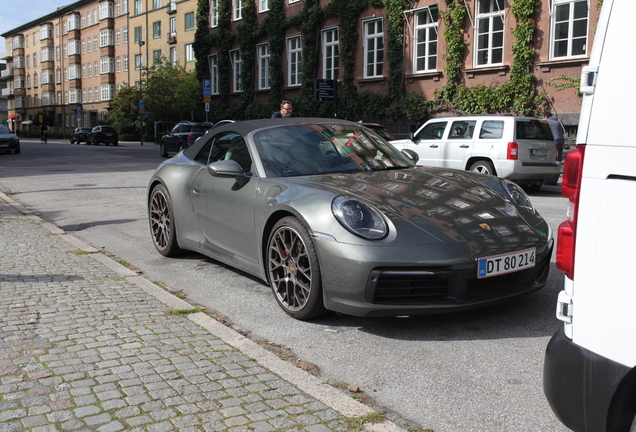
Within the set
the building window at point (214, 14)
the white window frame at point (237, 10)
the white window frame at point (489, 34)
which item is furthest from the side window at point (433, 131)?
the building window at point (214, 14)

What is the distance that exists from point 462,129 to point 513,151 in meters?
1.64

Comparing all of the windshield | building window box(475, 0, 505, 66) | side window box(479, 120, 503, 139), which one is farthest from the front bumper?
building window box(475, 0, 505, 66)

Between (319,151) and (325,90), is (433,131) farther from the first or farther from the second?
(325,90)

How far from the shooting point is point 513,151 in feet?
45.1

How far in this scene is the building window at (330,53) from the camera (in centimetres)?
3080

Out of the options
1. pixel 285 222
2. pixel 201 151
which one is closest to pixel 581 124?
pixel 285 222

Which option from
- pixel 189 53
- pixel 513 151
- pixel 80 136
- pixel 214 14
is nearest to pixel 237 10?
pixel 214 14

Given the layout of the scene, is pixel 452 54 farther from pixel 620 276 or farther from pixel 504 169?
pixel 620 276

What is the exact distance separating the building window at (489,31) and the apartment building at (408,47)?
4 centimetres

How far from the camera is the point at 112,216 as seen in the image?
33.7 ft

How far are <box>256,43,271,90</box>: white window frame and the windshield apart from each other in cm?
3108

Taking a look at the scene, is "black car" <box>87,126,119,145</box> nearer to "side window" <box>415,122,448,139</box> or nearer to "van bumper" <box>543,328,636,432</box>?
"side window" <box>415,122,448,139</box>

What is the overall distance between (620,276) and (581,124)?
559 millimetres

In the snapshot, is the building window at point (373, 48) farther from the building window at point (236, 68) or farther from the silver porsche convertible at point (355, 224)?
the silver porsche convertible at point (355, 224)
